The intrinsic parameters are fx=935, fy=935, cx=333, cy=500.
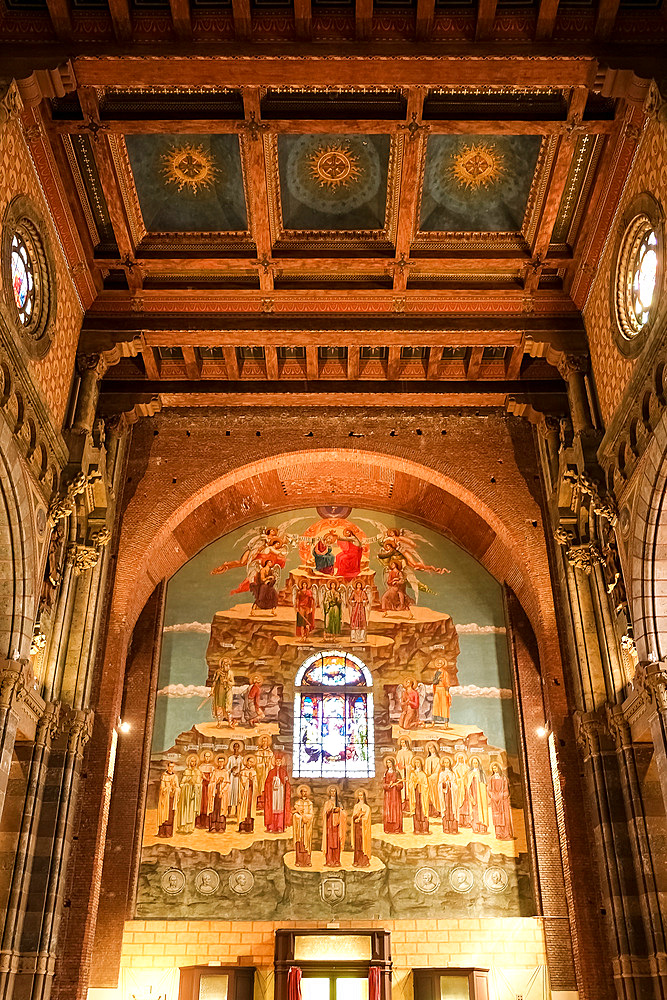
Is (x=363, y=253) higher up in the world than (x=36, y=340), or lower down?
higher up

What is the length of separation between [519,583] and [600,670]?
13.5 feet

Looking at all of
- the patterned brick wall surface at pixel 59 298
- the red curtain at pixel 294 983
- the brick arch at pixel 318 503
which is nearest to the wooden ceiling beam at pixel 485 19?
the patterned brick wall surface at pixel 59 298

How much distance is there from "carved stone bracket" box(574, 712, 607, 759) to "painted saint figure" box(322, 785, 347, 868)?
18.4ft

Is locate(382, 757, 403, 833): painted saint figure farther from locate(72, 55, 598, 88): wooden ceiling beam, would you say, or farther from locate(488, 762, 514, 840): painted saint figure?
locate(72, 55, 598, 88): wooden ceiling beam

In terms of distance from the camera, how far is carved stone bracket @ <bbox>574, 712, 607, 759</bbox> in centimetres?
1558

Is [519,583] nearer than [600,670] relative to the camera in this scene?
No

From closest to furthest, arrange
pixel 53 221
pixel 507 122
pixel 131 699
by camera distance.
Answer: pixel 507 122
pixel 53 221
pixel 131 699

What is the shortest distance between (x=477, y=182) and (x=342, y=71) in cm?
377

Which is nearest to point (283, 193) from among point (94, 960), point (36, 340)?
point (36, 340)

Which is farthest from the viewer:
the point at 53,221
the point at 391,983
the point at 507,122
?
the point at 391,983

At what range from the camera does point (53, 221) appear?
16109 mm

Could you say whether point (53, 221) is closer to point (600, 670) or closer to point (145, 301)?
point (145, 301)

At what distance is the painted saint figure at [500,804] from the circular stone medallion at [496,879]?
660mm

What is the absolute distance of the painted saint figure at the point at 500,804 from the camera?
18891 millimetres
